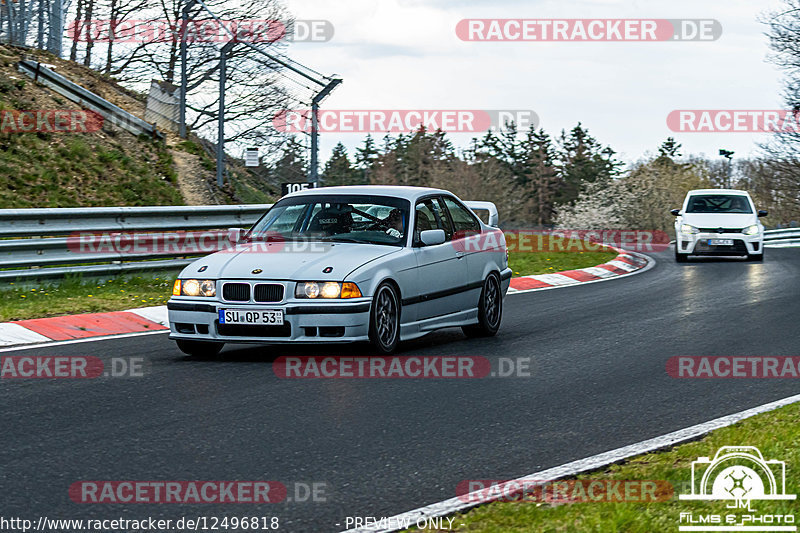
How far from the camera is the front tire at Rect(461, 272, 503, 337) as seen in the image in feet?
35.3

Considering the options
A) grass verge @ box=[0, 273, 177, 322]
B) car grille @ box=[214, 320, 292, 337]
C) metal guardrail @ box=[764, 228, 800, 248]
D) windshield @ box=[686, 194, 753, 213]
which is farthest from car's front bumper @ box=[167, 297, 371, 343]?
metal guardrail @ box=[764, 228, 800, 248]

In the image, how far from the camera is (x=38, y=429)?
6.15 meters

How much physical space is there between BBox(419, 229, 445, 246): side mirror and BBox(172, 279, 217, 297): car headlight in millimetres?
1946

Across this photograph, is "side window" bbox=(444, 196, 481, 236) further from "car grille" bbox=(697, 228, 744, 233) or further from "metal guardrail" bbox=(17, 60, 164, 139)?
"metal guardrail" bbox=(17, 60, 164, 139)

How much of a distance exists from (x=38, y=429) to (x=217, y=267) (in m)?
3.04

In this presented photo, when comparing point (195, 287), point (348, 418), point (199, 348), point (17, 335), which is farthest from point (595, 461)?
point (17, 335)

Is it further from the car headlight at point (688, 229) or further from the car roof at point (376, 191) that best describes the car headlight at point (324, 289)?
the car headlight at point (688, 229)

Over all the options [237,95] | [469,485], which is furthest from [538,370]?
[237,95]

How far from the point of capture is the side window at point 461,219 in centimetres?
1084

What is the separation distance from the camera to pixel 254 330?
866 centimetres

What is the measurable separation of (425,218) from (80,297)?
470 cm

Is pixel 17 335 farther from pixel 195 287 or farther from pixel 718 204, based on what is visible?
pixel 718 204

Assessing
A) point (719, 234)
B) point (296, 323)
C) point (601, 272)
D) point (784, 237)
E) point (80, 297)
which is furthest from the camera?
point (784, 237)

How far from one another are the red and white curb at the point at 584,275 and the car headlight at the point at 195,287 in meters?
8.17
